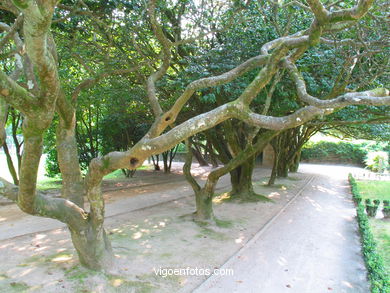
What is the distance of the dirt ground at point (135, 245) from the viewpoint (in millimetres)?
4500

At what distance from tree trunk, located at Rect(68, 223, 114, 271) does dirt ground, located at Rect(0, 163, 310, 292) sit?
133 mm

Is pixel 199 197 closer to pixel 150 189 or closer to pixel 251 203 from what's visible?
pixel 251 203

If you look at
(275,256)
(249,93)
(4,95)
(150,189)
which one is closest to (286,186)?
(150,189)

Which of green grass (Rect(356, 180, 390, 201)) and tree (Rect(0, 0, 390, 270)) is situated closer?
tree (Rect(0, 0, 390, 270))

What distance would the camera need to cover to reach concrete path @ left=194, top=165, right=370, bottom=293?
4.81 meters

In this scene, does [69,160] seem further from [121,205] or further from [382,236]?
[382,236]

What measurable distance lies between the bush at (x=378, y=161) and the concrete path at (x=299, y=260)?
1774 centimetres

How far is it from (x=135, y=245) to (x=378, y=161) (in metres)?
24.7

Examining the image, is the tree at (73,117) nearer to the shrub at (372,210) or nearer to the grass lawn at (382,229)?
the grass lawn at (382,229)

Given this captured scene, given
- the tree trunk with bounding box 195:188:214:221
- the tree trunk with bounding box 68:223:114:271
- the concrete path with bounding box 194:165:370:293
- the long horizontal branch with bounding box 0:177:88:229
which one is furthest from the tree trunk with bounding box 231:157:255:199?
the long horizontal branch with bounding box 0:177:88:229

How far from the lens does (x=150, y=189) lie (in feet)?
45.5

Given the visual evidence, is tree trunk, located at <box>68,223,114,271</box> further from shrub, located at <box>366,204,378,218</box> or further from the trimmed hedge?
shrub, located at <box>366,204,378,218</box>

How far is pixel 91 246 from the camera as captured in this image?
15.2ft

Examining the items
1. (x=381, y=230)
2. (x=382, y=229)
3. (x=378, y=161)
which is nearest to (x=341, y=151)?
(x=378, y=161)
